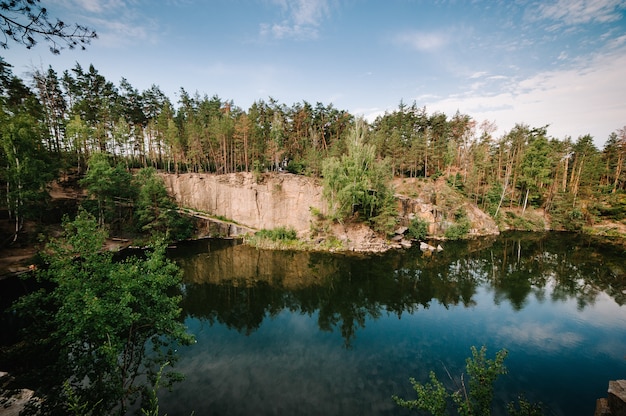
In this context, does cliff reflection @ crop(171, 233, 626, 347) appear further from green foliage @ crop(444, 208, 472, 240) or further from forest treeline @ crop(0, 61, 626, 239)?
forest treeline @ crop(0, 61, 626, 239)

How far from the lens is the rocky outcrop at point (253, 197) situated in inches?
1820

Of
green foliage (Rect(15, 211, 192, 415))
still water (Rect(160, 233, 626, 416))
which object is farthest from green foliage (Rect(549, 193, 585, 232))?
green foliage (Rect(15, 211, 192, 415))

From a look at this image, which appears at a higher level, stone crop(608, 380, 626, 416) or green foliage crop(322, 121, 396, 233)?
green foliage crop(322, 121, 396, 233)

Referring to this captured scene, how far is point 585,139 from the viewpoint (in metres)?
52.9

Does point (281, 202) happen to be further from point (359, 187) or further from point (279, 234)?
point (359, 187)

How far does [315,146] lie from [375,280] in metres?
32.3

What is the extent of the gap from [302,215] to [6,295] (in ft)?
113

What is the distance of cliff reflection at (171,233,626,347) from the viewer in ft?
72.3

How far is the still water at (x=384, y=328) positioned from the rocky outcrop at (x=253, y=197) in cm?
1300

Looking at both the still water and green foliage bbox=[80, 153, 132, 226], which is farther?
green foliage bbox=[80, 153, 132, 226]

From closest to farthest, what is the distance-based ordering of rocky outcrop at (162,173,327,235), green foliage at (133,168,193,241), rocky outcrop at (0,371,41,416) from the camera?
rocky outcrop at (0,371,41,416), green foliage at (133,168,193,241), rocky outcrop at (162,173,327,235)

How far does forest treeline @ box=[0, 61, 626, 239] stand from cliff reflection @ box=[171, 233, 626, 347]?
17.1 meters

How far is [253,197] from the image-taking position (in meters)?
47.6

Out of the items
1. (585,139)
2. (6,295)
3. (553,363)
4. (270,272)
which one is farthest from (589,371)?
(585,139)
